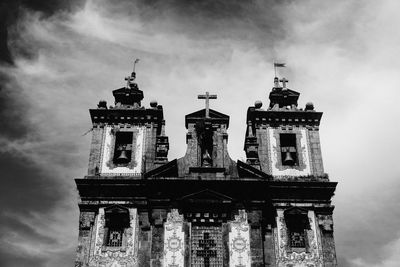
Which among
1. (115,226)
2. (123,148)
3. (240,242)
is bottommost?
(240,242)

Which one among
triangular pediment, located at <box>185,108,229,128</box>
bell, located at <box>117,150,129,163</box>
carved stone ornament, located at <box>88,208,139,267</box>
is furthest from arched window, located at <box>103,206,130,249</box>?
triangular pediment, located at <box>185,108,229,128</box>

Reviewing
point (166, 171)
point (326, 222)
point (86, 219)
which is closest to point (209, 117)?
point (166, 171)

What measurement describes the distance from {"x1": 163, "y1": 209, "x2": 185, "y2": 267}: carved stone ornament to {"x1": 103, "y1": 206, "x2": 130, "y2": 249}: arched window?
194 cm

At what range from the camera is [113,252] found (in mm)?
24484

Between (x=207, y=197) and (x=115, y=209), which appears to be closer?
(x=207, y=197)

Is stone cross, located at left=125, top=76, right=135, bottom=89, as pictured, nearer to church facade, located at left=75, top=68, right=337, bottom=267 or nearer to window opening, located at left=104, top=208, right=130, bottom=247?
church facade, located at left=75, top=68, right=337, bottom=267

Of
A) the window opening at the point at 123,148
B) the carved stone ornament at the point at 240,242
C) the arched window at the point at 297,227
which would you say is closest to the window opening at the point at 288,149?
the arched window at the point at 297,227

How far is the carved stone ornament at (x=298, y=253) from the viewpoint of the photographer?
24.3 metres

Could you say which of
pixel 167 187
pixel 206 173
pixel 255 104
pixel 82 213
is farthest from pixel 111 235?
pixel 255 104

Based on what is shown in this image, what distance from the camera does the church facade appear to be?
24188mm

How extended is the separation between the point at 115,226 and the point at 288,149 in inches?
351

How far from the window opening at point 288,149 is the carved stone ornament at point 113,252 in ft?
25.0

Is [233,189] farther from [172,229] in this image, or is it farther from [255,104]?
[255,104]

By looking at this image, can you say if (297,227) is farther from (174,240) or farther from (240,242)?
(174,240)
